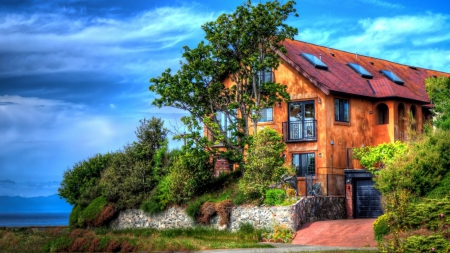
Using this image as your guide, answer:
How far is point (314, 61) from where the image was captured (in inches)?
1901

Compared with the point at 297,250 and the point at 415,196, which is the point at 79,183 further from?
the point at 415,196

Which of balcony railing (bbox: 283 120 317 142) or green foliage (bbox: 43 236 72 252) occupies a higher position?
balcony railing (bbox: 283 120 317 142)

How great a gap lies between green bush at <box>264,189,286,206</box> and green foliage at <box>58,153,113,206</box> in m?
16.7

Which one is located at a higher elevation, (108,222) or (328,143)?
(328,143)

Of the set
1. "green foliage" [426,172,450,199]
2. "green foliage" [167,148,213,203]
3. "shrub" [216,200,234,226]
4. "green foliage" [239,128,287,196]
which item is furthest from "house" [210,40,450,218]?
"green foliage" [426,172,450,199]

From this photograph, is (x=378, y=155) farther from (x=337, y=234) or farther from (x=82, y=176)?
(x=82, y=176)

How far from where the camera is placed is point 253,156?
39.3m

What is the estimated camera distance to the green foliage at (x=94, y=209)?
151 ft

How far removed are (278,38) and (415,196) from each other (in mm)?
18837

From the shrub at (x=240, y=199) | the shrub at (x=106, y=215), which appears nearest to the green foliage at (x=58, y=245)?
the shrub at (x=240, y=199)

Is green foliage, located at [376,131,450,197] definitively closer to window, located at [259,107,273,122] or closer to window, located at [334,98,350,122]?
window, located at [334,98,350,122]

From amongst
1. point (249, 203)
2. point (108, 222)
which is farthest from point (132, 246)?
point (108, 222)

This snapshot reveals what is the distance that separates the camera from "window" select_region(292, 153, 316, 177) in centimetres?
4488

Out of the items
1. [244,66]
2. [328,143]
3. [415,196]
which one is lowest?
[415,196]
